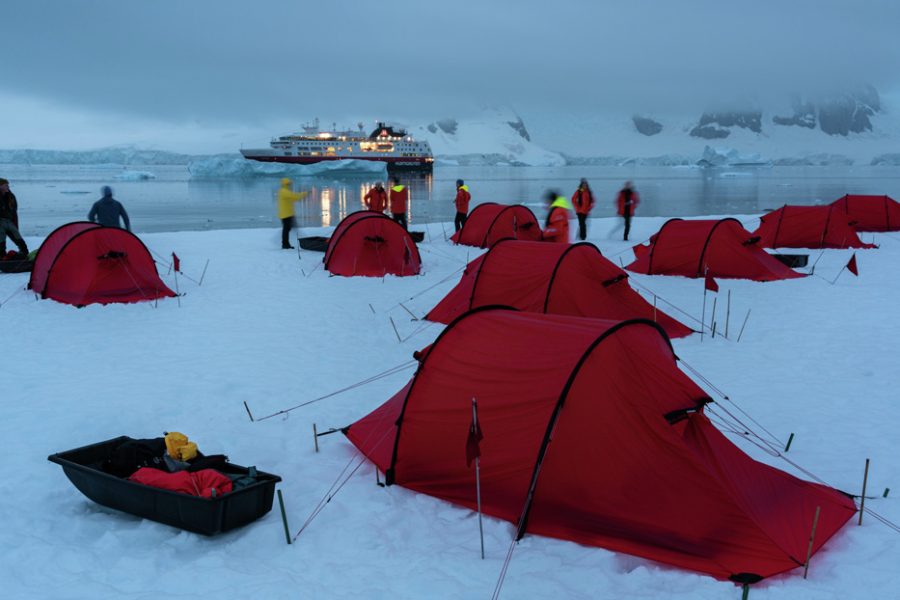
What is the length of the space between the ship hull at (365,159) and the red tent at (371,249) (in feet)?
256

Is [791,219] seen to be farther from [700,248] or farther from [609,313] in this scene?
[609,313]

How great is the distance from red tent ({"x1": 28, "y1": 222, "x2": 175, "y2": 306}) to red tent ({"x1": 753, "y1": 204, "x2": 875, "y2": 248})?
49.8 ft

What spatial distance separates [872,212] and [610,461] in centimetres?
2165

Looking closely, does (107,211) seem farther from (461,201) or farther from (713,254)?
(713,254)

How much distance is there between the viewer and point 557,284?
30.4 feet

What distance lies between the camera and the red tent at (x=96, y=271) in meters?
11.1

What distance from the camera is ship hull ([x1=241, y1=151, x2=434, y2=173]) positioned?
88.7 meters

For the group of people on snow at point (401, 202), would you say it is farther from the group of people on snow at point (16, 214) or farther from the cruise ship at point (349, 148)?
the cruise ship at point (349, 148)

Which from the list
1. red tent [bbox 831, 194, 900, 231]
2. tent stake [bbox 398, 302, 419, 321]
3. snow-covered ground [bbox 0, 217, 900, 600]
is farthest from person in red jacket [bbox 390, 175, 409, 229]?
red tent [bbox 831, 194, 900, 231]

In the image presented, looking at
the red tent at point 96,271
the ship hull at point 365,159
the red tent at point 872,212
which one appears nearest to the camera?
the red tent at point 96,271

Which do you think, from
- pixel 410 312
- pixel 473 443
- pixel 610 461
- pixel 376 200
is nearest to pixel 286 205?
pixel 376 200

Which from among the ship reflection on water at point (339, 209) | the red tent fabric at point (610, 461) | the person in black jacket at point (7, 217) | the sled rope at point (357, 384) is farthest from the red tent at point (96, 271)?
the ship reflection on water at point (339, 209)

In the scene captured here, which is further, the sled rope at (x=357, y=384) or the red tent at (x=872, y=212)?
the red tent at (x=872, y=212)

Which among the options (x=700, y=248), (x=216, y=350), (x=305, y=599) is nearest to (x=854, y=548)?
(x=305, y=599)
